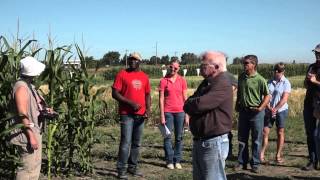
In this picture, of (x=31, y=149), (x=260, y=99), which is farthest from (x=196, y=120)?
(x=260, y=99)

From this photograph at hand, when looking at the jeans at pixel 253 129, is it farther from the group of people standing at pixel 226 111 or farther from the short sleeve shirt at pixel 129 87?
the short sleeve shirt at pixel 129 87

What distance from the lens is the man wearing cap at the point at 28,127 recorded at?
18.9 feet

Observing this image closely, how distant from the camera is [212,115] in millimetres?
5414

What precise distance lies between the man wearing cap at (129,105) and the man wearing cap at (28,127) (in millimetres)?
2161

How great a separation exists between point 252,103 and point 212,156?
124 inches

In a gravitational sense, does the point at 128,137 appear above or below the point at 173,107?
below

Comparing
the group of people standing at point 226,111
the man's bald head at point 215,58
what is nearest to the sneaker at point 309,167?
the group of people standing at point 226,111

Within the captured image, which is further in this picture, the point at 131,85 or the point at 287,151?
the point at 287,151

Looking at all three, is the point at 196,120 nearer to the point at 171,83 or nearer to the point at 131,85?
the point at 131,85

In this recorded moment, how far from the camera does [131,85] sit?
798cm

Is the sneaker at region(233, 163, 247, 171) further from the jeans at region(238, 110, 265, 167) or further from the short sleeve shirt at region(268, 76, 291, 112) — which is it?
the short sleeve shirt at region(268, 76, 291, 112)

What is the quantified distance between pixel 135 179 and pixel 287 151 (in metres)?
4.26

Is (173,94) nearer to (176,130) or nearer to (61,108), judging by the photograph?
(176,130)

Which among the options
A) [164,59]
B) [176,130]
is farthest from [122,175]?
[164,59]
